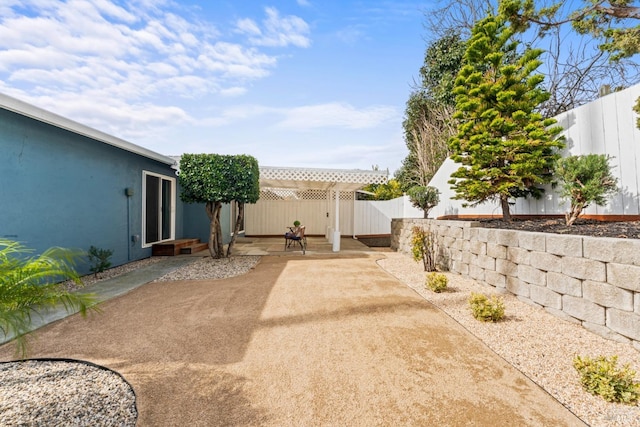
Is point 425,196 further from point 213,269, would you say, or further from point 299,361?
point 299,361

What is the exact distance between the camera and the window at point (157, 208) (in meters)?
7.56

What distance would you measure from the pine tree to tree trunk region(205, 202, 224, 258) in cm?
567

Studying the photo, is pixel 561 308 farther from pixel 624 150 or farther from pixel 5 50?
pixel 5 50

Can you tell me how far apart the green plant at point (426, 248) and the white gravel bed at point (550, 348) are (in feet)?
5.48

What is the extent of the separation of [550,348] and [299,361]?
2.29 meters

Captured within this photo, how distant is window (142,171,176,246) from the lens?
24.8ft

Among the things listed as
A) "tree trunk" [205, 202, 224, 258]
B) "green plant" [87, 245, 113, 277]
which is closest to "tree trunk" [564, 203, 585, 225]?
"tree trunk" [205, 202, 224, 258]

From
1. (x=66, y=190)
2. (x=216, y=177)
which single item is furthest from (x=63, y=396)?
(x=216, y=177)

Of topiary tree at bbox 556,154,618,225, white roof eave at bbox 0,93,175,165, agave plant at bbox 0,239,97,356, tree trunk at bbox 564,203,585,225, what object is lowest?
agave plant at bbox 0,239,97,356

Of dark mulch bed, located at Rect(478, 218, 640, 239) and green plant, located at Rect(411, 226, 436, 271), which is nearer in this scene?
dark mulch bed, located at Rect(478, 218, 640, 239)

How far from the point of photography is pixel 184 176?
6.25 meters

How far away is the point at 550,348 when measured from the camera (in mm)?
2617

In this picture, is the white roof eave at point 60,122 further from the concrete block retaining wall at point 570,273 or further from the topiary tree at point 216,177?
the concrete block retaining wall at point 570,273

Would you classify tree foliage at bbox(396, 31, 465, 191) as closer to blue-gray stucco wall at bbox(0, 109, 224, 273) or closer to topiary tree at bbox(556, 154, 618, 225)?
topiary tree at bbox(556, 154, 618, 225)
